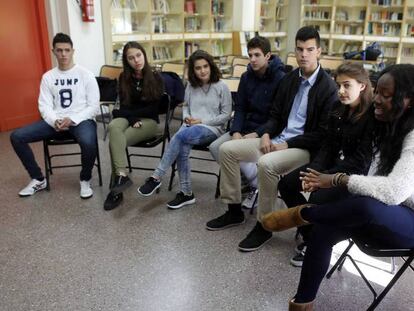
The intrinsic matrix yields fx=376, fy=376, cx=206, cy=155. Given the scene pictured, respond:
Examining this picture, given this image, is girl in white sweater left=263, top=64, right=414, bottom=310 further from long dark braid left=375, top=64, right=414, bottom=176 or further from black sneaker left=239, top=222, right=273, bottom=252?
black sneaker left=239, top=222, right=273, bottom=252

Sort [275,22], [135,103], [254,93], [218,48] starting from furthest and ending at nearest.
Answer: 1. [275,22]
2. [218,48]
3. [135,103]
4. [254,93]

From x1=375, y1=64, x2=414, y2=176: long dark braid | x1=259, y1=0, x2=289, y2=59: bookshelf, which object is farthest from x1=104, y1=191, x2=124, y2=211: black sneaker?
x1=259, y1=0, x2=289, y2=59: bookshelf

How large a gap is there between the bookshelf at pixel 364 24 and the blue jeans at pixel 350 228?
8.00m

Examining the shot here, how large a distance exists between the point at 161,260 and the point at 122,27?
4.62m

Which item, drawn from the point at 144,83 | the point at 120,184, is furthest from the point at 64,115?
the point at 120,184

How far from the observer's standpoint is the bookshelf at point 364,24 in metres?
8.18

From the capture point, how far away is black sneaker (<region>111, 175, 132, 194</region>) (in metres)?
2.71

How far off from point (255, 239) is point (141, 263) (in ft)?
2.31

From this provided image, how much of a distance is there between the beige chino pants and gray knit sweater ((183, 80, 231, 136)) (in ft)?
1.28

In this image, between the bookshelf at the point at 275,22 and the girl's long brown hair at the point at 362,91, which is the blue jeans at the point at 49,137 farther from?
the bookshelf at the point at 275,22

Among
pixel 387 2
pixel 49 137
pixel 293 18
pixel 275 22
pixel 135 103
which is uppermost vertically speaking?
pixel 387 2

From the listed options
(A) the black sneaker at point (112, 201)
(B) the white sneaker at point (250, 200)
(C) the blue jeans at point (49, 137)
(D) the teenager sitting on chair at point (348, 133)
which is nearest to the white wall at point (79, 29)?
(C) the blue jeans at point (49, 137)

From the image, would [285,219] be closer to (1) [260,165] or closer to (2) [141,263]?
(1) [260,165]

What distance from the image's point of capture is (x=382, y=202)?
1.50 m
